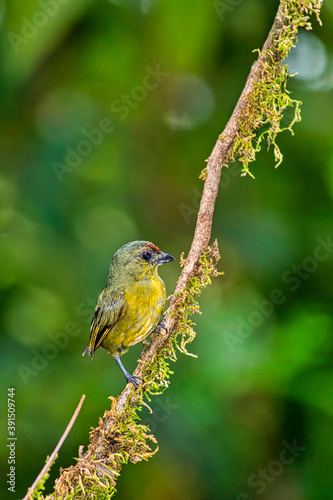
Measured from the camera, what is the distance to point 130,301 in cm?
320

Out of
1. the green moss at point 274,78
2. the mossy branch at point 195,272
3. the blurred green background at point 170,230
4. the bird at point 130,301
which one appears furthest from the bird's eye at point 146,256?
the green moss at point 274,78

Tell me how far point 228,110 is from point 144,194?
0.91 metres

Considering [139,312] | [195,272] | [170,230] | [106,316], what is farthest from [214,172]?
[170,230]

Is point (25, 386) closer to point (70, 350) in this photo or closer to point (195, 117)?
point (70, 350)

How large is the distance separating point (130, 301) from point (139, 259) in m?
0.25

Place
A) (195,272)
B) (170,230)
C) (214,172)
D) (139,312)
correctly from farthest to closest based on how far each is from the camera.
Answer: (170,230)
(139,312)
(195,272)
(214,172)

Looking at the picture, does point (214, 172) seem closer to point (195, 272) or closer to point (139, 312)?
point (195, 272)

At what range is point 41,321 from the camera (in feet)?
13.4

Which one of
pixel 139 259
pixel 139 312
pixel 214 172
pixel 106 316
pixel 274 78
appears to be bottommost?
pixel 106 316

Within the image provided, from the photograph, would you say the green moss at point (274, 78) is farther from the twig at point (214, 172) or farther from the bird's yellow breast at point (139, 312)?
the bird's yellow breast at point (139, 312)

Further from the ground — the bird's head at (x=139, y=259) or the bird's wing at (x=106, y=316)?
the bird's head at (x=139, y=259)

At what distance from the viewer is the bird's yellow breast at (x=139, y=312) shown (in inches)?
122

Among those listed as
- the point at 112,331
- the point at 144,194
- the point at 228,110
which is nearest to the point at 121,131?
the point at 144,194

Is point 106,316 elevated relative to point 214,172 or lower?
lower
